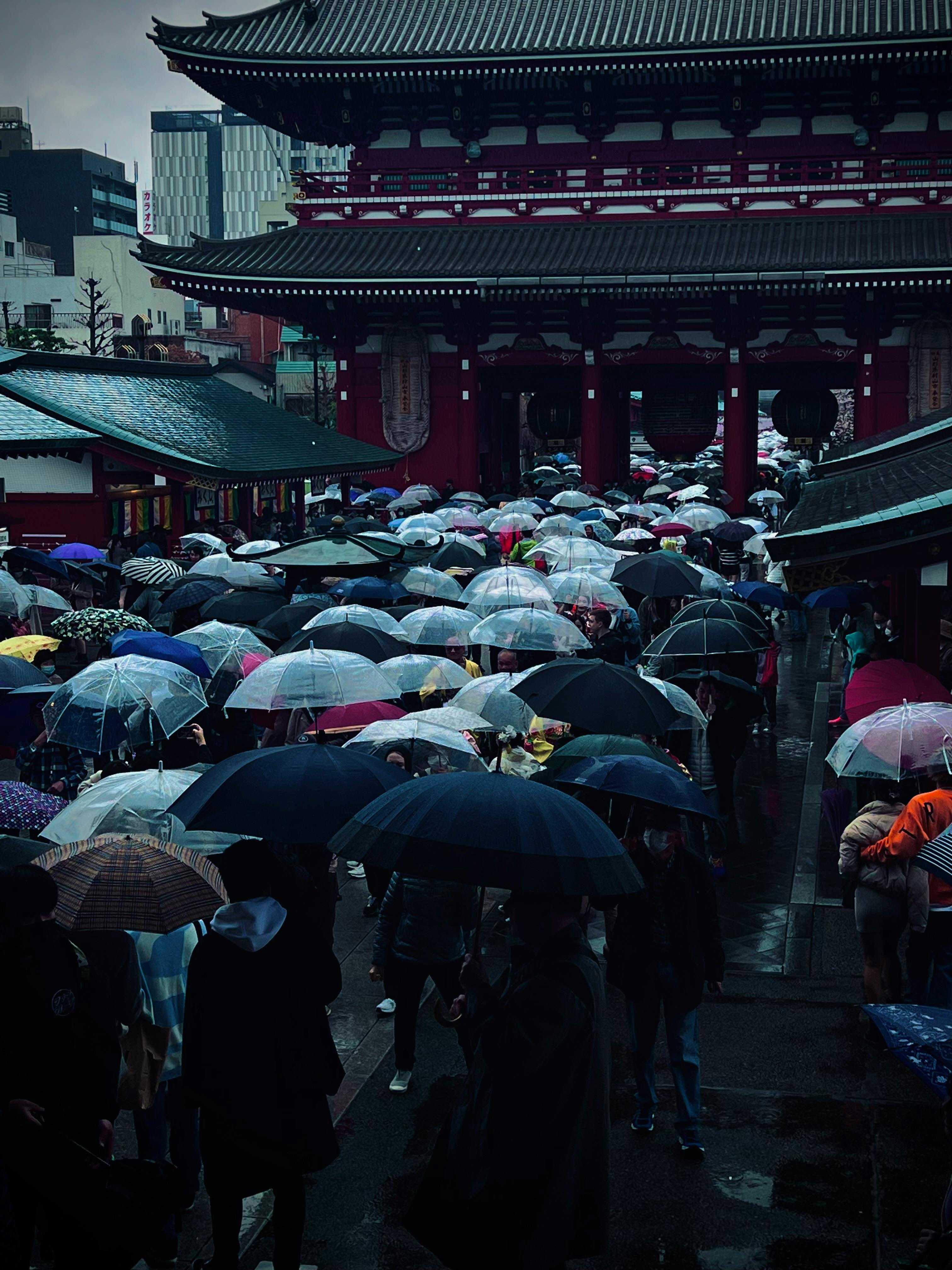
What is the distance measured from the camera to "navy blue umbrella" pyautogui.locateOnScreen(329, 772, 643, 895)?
16.1 ft

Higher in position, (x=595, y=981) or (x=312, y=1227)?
(x=595, y=981)

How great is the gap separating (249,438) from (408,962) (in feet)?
64.2

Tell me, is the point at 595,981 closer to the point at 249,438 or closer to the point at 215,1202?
the point at 215,1202

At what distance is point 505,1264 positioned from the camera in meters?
4.41

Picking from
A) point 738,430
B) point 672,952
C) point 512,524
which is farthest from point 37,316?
point 672,952

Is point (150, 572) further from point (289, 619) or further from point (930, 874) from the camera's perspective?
point (930, 874)

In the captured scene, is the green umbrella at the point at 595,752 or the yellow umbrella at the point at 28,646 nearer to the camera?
the green umbrella at the point at 595,752

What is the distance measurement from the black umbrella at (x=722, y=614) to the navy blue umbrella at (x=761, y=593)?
3493 millimetres

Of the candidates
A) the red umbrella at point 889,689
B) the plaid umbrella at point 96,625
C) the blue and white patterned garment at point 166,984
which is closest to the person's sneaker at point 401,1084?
the blue and white patterned garment at point 166,984

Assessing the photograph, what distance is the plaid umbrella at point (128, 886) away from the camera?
17.3ft

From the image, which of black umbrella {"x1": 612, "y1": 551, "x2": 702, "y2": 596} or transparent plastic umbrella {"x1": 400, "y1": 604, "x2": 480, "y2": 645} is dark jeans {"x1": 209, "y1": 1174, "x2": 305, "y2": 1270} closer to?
transparent plastic umbrella {"x1": 400, "y1": 604, "x2": 480, "y2": 645}

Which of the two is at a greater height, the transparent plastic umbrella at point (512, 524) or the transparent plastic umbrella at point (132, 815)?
the transparent plastic umbrella at point (512, 524)

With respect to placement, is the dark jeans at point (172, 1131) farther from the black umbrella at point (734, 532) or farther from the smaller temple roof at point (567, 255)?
the smaller temple roof at point (567, 255)

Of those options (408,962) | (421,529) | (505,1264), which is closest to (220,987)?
(505,1264)
